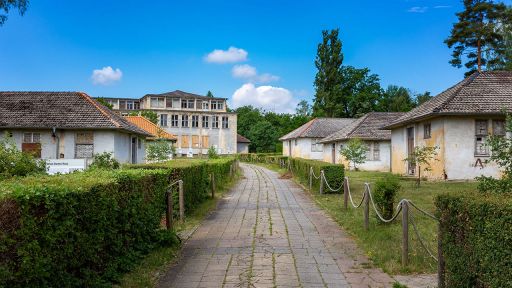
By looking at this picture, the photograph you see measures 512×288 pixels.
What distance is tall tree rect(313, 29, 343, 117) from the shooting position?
227ft

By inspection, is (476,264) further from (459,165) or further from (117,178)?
(459,165)

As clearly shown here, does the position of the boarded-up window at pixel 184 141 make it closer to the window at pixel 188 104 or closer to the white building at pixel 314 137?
the window at pixel 188 104

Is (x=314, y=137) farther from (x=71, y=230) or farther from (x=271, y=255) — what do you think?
(x=71, y=230)

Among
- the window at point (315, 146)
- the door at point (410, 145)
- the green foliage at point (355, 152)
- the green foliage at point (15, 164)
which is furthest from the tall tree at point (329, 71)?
the green foliage at point (15, 164)

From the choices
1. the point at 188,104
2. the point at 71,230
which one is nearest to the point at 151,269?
the point at 71,230

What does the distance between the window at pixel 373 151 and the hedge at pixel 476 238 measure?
1284 inches

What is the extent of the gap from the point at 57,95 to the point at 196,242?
1037 inches

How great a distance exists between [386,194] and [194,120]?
215ft

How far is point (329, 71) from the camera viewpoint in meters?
69.2

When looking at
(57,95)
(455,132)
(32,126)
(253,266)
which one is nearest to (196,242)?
(253,266)

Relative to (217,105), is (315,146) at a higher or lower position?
lower

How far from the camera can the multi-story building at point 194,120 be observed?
7419cm

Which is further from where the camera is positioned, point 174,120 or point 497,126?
point 174,120

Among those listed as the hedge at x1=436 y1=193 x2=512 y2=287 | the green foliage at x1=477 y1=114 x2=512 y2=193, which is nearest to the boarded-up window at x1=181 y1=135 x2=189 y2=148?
the green foliage at x1=477 y1=114 x2=512 y2=193
